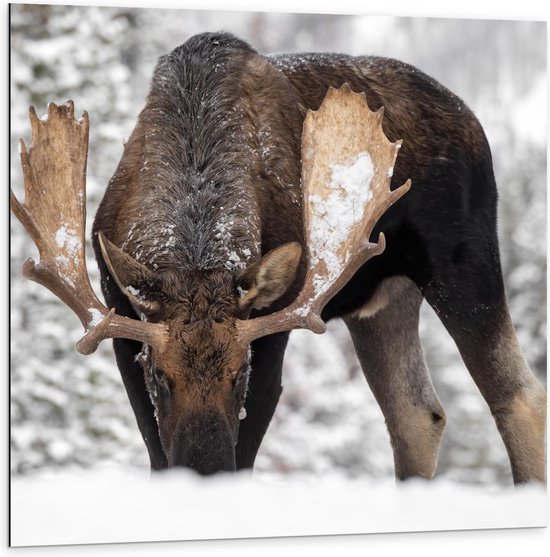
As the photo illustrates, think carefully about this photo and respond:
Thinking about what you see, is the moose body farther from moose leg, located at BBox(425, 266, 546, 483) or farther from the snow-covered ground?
the snow-covered ground

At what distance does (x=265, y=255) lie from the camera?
152 inches

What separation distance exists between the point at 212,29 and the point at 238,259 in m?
1.11

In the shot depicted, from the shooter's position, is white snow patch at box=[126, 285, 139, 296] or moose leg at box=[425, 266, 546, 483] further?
moose leg at box=[425, 266, 546, 483]

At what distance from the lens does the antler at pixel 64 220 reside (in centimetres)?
386

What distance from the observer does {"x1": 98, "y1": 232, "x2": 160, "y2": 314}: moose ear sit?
389 centimetres

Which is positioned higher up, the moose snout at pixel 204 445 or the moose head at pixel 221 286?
the moose head at pixel 221 286

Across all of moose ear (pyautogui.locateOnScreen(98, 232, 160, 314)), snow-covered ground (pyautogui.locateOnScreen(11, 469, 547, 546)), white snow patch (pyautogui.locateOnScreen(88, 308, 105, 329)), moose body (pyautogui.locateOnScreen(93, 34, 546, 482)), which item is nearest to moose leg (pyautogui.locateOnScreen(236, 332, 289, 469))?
moose body (pyautogui.locateOnScreen(93, 34, 546, 482))

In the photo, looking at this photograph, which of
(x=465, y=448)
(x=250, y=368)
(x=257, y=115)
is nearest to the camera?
(x=250, y=368)

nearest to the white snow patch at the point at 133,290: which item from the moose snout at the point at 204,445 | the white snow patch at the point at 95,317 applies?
the white snow patch at the point at 95,317

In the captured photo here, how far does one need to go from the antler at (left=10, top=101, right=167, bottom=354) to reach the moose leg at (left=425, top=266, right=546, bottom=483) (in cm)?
142

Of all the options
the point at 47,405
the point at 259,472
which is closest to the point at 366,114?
the point at 259,472

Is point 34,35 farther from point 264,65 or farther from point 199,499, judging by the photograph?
point 199,499

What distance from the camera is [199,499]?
13.6ft

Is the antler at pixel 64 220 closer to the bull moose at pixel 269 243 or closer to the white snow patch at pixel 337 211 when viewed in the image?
the bull moose at pixel 269 243
